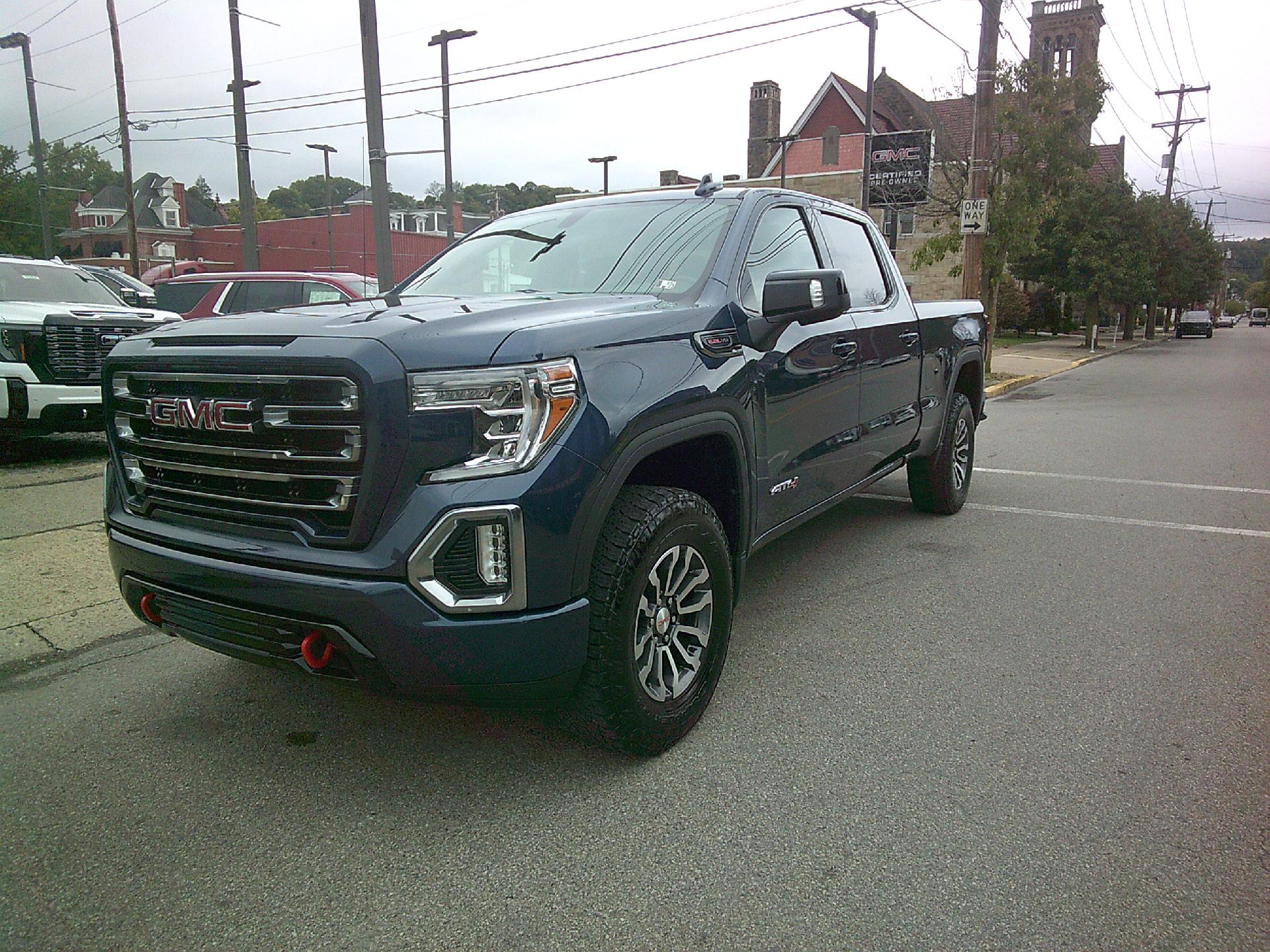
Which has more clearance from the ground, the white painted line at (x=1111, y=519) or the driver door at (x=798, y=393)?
the driver door at (x=798, y=393)

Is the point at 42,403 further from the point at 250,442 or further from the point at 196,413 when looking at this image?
the point at 250,442

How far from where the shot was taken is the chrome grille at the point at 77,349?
788cm

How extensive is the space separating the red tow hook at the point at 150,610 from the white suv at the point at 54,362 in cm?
550

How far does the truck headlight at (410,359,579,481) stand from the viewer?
8.36 feet

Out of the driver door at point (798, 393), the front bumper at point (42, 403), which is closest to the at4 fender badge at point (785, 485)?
the driver door at point (798, 393)

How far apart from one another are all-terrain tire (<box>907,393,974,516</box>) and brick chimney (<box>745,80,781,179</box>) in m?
42.2

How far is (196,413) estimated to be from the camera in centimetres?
283

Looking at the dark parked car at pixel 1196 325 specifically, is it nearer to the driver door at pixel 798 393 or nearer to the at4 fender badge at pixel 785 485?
the driver door at pixel 798 393

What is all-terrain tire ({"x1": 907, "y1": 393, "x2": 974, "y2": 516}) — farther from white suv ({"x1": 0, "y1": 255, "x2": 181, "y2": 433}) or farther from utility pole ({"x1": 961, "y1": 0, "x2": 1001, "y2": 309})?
utility pole ({"x1": 961, "y1": 0, "x2": 1001, "y2": 309})

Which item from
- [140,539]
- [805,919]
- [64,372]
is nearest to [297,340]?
[140,539]

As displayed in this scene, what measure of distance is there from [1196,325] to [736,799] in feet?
193

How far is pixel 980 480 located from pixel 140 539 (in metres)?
6.80

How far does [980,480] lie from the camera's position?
320 inches

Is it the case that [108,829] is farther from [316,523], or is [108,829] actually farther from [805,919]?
[805,919]
